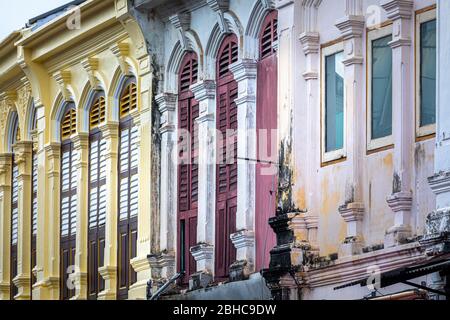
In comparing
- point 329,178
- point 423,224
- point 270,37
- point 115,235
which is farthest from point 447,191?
point 115,235

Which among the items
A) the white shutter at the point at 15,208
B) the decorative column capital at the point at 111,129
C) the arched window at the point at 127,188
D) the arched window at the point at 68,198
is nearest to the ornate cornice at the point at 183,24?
the arched window at the point at 127,188

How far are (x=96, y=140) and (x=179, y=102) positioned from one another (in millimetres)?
3130

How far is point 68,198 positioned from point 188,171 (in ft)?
15.0

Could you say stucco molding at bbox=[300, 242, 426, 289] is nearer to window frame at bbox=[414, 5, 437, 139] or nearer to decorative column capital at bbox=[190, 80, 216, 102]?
window frame at bbox=[414, 5, 437, 139]

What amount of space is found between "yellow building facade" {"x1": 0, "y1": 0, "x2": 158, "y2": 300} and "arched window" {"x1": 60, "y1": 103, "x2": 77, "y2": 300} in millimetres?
15

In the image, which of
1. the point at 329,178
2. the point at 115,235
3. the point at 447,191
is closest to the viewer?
the point at 447,191

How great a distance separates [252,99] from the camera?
26.4 meters

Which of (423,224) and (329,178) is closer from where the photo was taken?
(423,224)

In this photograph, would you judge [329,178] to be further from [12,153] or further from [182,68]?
[12,153]

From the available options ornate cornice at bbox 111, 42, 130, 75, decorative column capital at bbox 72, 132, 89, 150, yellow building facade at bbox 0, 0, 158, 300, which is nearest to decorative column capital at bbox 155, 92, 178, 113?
yellow building facade at bbox 0, 0, 158, 300

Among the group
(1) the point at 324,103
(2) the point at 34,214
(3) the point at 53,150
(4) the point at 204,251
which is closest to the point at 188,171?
(4) the point at 204,251

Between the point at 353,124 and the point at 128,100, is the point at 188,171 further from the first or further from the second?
the point at 353,124

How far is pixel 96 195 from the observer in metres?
31.6

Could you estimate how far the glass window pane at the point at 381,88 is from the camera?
22.7 m
